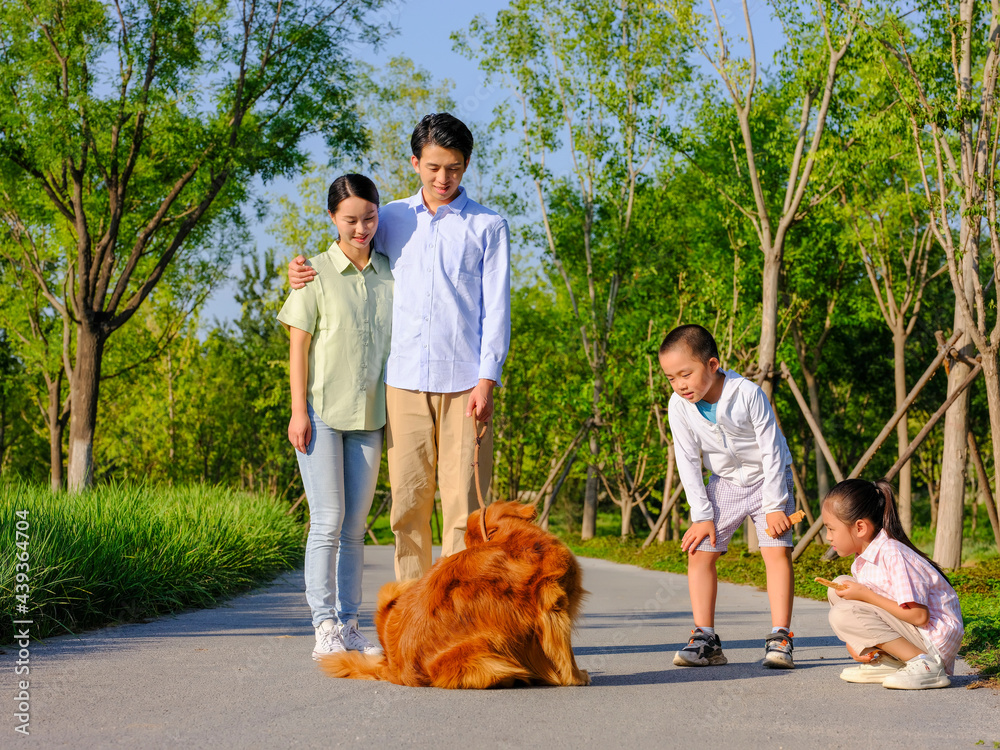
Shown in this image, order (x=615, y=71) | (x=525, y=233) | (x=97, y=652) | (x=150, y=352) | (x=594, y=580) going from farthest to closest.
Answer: (x=150, y=352)
(x=525, y=233)
(x=615, y=71)
(x=594, y=580)
(x=97, y=652)

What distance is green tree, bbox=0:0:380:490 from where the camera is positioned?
12648 millimetres

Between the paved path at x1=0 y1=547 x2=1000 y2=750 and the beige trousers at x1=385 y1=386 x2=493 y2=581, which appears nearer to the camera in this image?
the paved path at x1=0 y1=547 x2=1000 y2=750

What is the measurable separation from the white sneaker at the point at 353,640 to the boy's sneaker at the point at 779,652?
1742mm

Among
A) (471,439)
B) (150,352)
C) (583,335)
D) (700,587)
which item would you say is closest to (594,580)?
(700,587)

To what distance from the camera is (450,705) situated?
3076mm

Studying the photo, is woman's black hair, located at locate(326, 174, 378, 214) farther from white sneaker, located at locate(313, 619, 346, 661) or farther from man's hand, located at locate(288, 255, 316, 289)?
white sneaker, located at locate(313, 619, 346, 661)

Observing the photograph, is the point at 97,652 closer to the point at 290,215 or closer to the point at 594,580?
the point at 594,580

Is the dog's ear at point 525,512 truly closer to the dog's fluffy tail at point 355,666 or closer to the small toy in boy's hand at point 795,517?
the dog's fluffy tail at point 355,666

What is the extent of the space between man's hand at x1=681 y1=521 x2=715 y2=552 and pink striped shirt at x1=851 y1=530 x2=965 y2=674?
2.48 ft

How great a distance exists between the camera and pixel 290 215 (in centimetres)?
2412

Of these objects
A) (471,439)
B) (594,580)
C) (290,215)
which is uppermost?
(290,215)

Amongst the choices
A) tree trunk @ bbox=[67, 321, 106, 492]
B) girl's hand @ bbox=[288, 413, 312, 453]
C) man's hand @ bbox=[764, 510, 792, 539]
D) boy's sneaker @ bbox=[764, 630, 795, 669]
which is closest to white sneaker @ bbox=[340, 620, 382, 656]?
girl's hand @ bbox=[288, 413, 312, 453]

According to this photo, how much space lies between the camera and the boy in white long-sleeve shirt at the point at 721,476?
402 centimetres

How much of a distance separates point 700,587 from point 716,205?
16.6 meters
